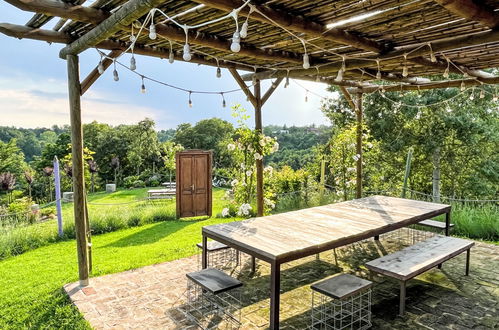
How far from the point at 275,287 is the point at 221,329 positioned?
71 centimetres

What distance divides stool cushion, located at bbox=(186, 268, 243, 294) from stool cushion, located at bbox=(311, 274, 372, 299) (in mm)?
727

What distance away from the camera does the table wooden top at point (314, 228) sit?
3.00m

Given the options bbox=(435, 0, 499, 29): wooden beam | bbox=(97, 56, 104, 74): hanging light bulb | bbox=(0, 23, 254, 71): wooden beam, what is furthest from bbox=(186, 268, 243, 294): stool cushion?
bbox=(435, 0, 499, 29): wooden beam

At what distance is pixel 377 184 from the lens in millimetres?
11719

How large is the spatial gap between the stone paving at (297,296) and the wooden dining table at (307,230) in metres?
0.60

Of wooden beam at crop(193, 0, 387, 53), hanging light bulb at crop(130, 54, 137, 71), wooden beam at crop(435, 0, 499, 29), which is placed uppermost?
wooden beam at crop(193, 0, 387, 53)

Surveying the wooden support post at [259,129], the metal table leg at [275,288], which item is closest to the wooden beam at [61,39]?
the wooden support post at [259,129]

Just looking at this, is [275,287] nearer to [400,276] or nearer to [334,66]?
[400,276]

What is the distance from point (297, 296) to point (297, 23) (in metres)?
→ 2.78

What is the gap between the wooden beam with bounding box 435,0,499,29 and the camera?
235 centimetres

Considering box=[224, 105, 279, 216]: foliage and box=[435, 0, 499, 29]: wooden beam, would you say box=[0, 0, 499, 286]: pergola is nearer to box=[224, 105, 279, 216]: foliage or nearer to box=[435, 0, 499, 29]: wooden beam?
box=[435, 0, 499, 29]: wooden beam

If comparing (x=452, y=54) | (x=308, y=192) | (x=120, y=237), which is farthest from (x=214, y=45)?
(x=308, y=192)

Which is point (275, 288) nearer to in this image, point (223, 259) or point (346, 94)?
point (223, 259)

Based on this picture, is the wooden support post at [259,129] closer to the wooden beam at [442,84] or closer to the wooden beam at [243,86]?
the wooden beam at [243,86]
